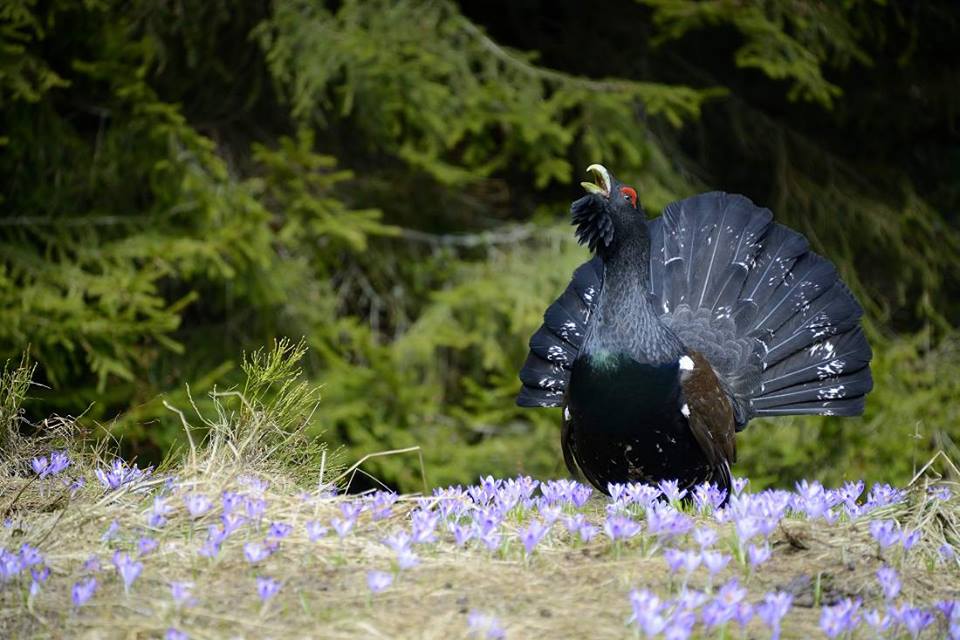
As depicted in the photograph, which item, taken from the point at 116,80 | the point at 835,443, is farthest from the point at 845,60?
the point at 116,80

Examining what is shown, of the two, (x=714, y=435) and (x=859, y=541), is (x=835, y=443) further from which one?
(x=859, y=541)

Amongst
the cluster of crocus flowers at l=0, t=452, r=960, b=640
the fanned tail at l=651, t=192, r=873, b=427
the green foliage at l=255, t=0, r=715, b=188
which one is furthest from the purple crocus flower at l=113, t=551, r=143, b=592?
the green foliage at l=255, t=0, r=715, b=188

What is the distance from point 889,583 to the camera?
2.73m

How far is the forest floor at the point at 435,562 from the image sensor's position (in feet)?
8.46

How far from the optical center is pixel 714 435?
502 centimetres

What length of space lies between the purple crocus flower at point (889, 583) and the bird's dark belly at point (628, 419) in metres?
1.96

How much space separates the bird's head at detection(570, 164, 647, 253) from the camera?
16.1ft

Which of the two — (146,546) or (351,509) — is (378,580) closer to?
(351,509)

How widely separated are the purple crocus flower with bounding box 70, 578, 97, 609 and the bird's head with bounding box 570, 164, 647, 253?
287cm

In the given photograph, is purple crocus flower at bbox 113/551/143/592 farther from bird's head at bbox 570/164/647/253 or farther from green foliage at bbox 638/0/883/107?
green foliage at bbox 638/0/883/107

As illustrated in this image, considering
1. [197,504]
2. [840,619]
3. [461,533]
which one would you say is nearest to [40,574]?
[197,504]

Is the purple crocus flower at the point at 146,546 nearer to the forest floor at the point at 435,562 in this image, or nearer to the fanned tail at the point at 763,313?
the forest floor at the point at 435,562

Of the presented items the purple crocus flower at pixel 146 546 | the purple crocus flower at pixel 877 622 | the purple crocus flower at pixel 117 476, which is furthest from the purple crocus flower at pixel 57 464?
the purple crocus flower at pixel 877 622

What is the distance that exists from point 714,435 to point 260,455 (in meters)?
2.30
